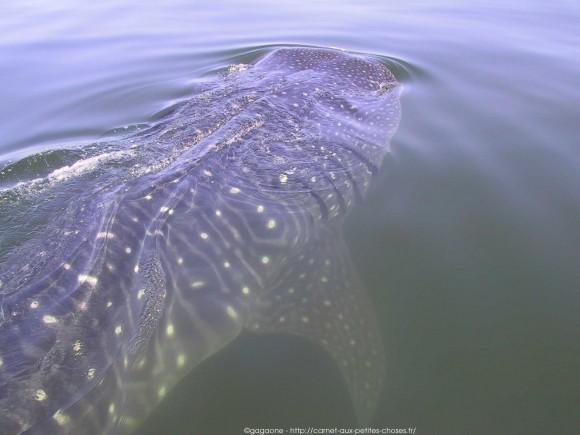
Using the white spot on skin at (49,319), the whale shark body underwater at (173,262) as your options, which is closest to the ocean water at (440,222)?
the whale shark body underwater at (173,262)

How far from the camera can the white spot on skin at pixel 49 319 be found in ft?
7.50

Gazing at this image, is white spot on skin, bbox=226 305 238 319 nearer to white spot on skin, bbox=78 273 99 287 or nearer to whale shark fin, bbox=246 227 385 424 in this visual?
whale shark fin, bbox=246 227 385 424

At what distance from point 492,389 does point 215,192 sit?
229cm

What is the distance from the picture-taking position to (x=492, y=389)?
7.65 feet

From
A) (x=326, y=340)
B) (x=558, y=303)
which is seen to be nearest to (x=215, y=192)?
(x=326, y=340)

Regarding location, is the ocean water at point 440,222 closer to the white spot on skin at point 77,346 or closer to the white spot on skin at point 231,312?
the white spot on skin at point 231,312

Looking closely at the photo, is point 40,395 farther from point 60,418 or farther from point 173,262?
point 173,262

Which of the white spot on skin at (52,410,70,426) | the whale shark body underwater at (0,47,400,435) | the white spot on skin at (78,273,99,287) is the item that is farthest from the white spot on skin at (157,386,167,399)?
the white spot on skin at (78,273,99,287)

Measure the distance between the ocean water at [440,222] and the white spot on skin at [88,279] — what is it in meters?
0.79

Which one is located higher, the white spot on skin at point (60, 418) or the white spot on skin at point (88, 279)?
the white spot on skin at point (88, 279)

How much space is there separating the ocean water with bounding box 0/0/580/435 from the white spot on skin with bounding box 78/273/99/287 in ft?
2.59

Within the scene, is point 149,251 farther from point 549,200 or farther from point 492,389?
point 549,200

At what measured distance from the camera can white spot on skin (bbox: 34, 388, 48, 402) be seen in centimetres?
203

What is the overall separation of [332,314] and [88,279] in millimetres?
1518
